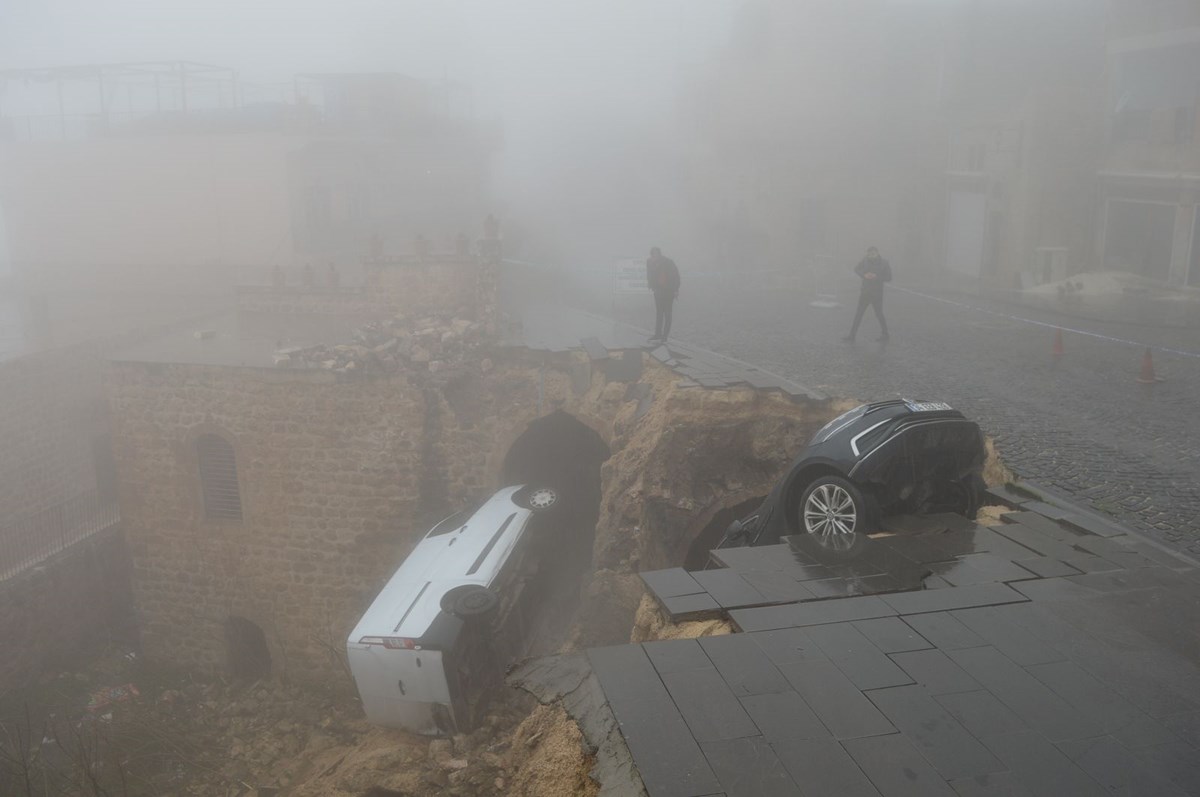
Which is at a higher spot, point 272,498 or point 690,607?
point 690,607

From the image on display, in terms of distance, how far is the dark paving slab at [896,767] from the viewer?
161 inches

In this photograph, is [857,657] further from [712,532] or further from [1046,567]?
[712,532]

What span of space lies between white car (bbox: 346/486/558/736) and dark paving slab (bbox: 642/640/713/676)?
4.48 metres

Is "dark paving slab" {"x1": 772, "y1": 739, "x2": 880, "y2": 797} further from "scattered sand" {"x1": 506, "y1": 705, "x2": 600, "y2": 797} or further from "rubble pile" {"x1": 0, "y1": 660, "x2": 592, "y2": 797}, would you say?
"rubble pile" {"x1": 0, "y1": 660, "x2": 592, "y2": 797}

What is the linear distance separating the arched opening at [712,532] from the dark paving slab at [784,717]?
659 cm

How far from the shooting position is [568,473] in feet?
49.8

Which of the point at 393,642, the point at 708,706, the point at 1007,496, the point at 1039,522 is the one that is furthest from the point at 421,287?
the point at 708,706

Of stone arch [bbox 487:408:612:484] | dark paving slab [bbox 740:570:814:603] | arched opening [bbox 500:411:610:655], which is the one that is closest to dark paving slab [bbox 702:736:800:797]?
dark paving slab [bbox 740:570:814:603]

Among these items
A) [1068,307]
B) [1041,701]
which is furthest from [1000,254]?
[1041,701]

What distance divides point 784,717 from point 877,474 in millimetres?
3282

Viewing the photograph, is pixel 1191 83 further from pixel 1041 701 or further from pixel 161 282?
pixel 161 282

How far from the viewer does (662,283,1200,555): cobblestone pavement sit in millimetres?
9109

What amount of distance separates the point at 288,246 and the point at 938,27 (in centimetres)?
2237

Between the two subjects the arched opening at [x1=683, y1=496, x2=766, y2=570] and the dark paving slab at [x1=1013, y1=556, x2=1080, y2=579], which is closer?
the dark paving slab at [x1=1013, y1=556, x2=1080, y2=579]
